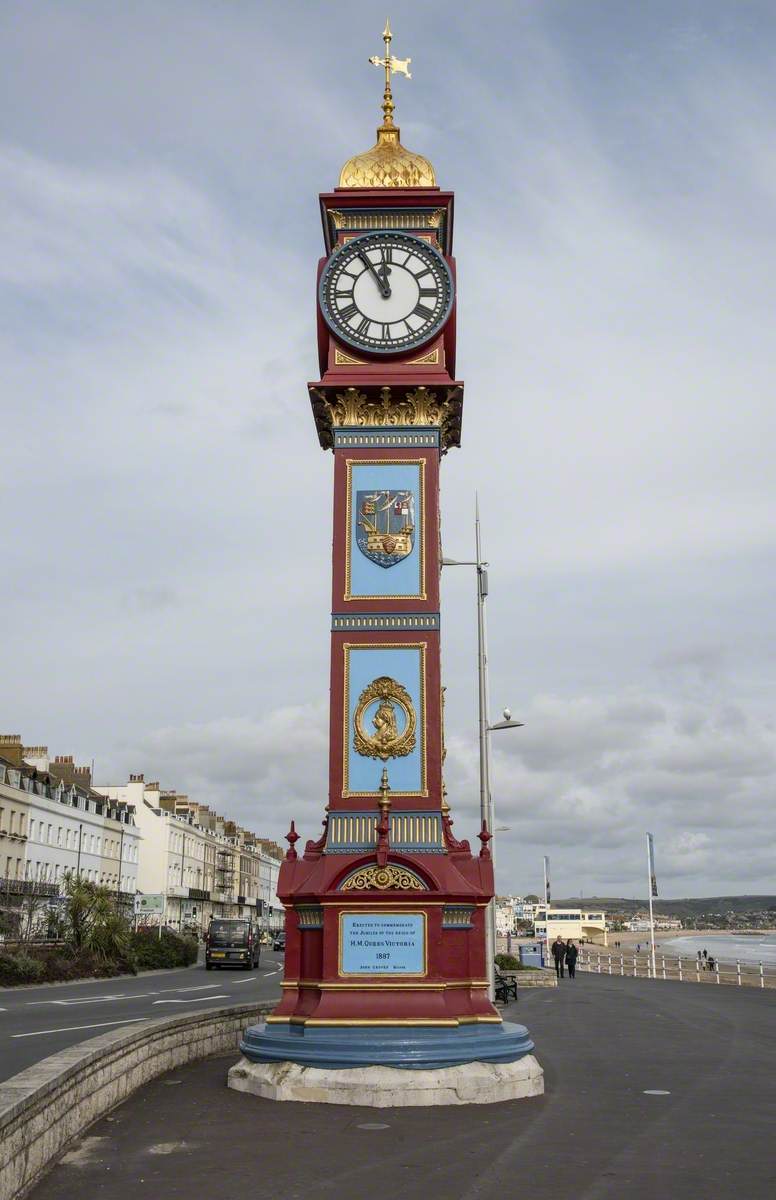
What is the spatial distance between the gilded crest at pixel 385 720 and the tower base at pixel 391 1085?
13.9 feet

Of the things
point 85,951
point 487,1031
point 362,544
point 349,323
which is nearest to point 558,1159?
point 487,1031

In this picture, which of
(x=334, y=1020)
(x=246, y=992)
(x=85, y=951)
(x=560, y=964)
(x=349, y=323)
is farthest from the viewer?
(x=560, y=964)

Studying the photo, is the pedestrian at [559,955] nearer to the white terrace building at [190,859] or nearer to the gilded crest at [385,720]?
the gilded crest at [385,720]

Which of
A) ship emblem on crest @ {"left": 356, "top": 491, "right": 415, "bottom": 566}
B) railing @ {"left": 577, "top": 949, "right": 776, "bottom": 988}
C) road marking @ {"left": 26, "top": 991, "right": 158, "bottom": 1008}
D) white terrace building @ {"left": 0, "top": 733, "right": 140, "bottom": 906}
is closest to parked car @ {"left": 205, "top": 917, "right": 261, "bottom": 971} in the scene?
white terrace building @ {"left": 0, "top": 733, "right": 140, "bottom": 906}

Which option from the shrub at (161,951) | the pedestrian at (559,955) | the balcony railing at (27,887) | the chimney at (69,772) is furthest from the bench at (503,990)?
the chimney at (69,772)

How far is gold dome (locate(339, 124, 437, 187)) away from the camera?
1814cm

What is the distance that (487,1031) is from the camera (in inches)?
571

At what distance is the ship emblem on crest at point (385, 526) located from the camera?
1653 cm

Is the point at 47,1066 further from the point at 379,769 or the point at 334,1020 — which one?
the point at 379,769

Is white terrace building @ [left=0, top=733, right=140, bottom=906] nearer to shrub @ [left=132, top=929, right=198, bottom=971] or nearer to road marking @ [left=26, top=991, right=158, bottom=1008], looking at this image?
shrub @ [left=132, top=929, right=198, bottom=971]

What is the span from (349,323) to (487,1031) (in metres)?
10.7

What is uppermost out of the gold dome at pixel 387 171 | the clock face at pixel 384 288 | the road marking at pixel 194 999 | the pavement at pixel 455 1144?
the gold dome at pixel 387 171

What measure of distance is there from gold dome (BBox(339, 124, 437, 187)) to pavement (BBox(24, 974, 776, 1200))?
1379cm

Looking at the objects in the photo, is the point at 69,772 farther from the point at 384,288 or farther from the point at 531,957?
the point at 384,288
